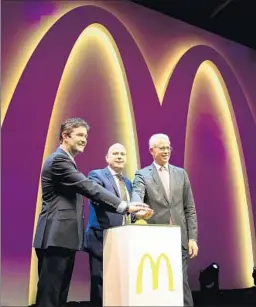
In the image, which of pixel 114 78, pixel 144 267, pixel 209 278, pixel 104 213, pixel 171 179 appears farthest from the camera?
pixel 209 278

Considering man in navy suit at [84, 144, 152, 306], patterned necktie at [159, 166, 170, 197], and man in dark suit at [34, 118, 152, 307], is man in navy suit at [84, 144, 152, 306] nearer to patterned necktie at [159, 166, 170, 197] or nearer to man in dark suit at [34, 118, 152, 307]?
patterned necktie at [159, 166, 170, 197]

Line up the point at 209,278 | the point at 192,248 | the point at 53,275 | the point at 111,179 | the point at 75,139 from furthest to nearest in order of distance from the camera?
the point at 209,278, the point at 111,179, the point at 192,248, the point at 75,139, the point at 53,275

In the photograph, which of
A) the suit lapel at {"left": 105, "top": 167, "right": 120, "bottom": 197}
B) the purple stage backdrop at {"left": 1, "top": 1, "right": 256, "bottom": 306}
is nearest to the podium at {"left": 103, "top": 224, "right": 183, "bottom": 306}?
the suit lapel at {"left": 105, "top": 167, "right": 120, "bottom": 197}

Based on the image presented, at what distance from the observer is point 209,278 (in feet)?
16.2

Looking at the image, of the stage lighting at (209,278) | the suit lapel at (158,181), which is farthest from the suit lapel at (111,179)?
the stage lighting at (209,278)

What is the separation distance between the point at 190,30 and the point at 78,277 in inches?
121

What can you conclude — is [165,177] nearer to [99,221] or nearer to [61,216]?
[99,221]

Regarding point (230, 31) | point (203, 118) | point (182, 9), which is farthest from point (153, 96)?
point (230, 31)

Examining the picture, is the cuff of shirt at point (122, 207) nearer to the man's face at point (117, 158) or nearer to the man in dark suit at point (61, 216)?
the man in dark suit at point (61, 216)

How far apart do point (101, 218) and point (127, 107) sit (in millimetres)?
1688

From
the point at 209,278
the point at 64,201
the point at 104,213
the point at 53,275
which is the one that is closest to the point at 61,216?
the point at 64,201

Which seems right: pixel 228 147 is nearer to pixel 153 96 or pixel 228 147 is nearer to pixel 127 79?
pixel 153 96

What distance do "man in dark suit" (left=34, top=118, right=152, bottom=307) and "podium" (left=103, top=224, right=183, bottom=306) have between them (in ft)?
0.69

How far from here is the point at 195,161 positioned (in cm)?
519
